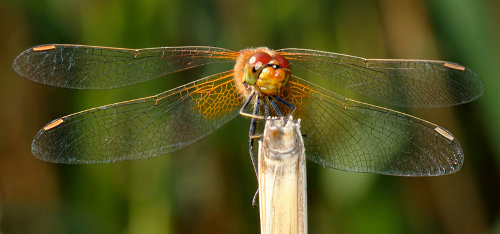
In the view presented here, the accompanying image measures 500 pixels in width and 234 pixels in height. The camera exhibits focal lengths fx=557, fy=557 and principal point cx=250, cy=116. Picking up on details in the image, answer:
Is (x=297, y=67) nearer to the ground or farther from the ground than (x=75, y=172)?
farther from the ground

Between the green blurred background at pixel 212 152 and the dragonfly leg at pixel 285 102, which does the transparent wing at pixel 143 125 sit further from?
the green blurred background at pixel 212 152

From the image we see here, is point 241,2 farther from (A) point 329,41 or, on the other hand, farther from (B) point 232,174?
(B) point 232,174

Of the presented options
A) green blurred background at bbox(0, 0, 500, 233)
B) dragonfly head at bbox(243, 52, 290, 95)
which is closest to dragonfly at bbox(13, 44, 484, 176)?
dragonfly head at bbox(243, 52, 290, 95)

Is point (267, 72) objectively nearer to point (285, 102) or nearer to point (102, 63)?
point (285, 102)

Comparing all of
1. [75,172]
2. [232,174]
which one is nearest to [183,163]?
[232,174]

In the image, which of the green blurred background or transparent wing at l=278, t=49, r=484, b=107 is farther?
the green blurred background

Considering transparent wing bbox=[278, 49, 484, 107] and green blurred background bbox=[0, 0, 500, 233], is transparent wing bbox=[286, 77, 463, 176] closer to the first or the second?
transparent wing bbox=[278, 49, 484, 107]

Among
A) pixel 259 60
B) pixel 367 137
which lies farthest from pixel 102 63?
pixel 367 137
